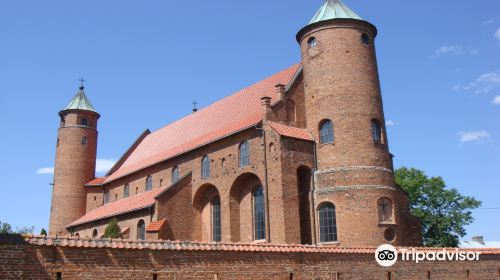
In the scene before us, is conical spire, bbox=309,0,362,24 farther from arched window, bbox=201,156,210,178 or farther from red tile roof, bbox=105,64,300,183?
arched window, bbox=201,156,210,178

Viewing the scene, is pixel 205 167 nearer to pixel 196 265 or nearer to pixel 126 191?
pixel 126 191

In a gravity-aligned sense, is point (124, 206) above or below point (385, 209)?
above

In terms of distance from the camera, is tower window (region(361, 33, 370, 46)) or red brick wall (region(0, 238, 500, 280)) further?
tower window (region(361, 33, 370, 46))

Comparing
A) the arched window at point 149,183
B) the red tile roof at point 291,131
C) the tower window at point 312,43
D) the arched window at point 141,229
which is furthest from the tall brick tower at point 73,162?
the tower window at point 312,43

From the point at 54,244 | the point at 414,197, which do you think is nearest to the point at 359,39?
the point at 54,244

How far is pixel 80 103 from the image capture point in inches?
1742

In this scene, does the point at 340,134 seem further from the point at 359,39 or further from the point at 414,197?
the point at 414,197

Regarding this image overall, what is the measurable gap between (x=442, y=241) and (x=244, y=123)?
23.5 m

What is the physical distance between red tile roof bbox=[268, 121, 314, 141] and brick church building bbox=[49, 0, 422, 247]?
0.27 ft

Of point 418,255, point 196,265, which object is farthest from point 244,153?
point 196,265

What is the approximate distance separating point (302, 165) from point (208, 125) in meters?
9.93

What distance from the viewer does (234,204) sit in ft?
84.2

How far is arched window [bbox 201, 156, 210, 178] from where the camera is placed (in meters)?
27.6

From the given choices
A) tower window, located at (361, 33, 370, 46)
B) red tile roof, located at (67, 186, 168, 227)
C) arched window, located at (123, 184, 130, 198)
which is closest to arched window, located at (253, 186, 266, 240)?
red tile roof, located at (67, 186, 168, 227)
